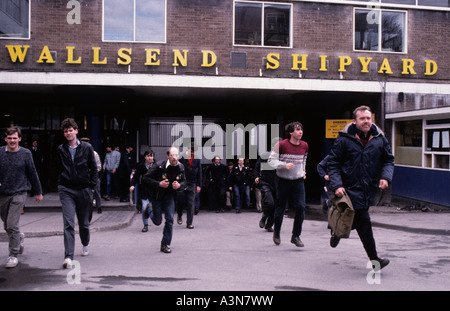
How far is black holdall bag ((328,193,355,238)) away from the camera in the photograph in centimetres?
495

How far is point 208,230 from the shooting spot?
9062 mm

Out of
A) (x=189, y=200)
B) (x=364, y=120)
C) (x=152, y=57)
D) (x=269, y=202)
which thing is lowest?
(x=189, y=200)

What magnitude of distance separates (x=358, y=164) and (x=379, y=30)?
31.8 feet

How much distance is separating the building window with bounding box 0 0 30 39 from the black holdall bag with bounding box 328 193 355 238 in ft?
33.7

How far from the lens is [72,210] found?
5.82 m

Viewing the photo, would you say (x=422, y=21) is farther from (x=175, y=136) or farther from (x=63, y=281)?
(x=63, y=281)

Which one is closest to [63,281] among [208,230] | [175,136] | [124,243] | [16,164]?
[16,164]

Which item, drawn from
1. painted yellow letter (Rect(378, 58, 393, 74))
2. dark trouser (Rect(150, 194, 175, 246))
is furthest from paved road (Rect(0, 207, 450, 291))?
painted yellow letter (Rect(378, 58, 393, 74))

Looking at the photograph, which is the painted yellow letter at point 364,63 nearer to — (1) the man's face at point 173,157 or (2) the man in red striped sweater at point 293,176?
(2) the man in red striped sweater at point 293,176

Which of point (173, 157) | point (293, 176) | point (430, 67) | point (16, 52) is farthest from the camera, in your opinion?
point (430, 67)

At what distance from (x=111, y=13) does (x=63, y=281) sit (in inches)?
360

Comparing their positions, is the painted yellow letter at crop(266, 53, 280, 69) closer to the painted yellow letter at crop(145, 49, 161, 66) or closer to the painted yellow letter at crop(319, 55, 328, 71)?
the painted yellow letter at crop(319, 55, 328, 71)

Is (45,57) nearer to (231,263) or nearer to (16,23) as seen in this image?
(16,23)

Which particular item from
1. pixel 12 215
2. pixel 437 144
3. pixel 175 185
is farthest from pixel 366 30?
pixel 12 215
